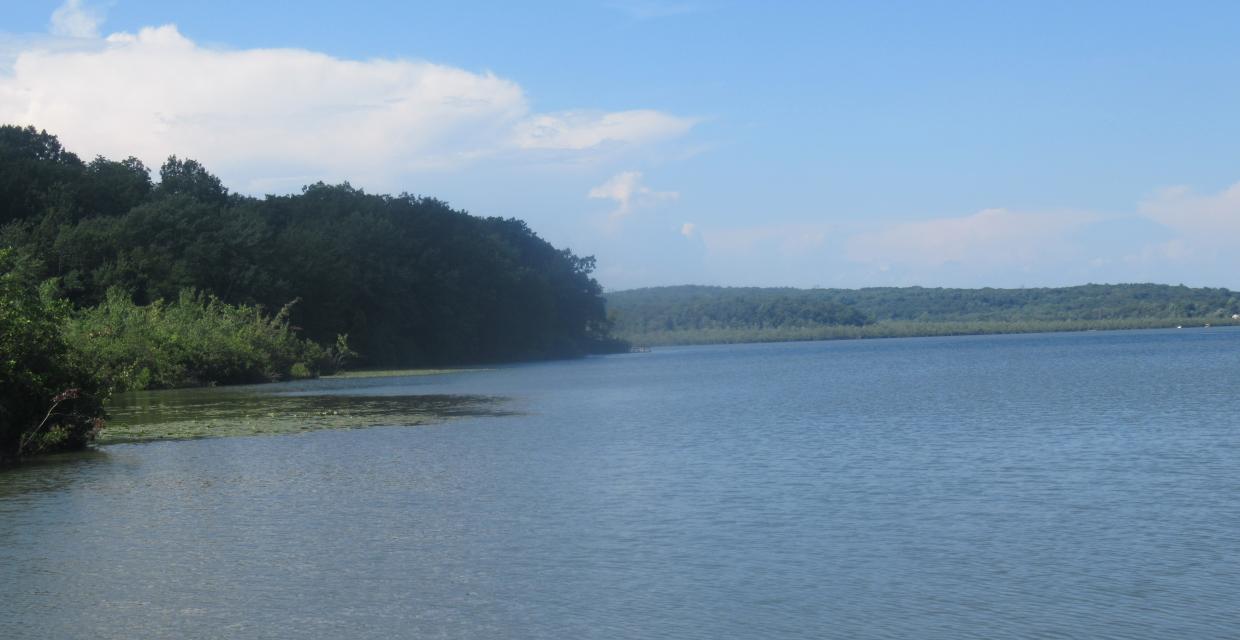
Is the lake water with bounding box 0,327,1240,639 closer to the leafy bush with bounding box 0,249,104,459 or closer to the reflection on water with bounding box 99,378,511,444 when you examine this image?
the leafy bush with bounding box 0,249,104,459

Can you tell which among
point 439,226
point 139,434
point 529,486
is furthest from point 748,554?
point 439,226

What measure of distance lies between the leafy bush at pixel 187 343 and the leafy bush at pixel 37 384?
19868mm

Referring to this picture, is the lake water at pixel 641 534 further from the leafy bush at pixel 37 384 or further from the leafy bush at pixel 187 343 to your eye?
the leafy bush at pixel 187 343

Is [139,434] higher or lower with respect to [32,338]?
lower

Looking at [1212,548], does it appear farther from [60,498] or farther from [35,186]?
[35,186]

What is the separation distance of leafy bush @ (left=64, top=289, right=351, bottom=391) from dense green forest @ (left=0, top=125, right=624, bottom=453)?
11 cm

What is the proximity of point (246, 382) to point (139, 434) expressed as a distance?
3322cm

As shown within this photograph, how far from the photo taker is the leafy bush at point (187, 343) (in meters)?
51.9

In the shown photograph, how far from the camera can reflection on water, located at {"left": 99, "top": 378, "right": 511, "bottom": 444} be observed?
31.7m

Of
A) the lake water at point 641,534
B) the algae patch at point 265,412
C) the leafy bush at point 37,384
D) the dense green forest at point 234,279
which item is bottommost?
the lake water at point 641,534

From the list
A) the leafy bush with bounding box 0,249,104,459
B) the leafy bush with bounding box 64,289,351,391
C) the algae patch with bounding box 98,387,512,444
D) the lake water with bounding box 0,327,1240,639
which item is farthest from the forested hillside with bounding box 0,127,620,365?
the lake water with bounding box 0,327,1240,639

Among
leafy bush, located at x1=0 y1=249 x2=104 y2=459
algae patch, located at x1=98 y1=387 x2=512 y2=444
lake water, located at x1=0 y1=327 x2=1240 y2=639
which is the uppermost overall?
leafy bush, located at x1=0 y1=249 x2=104 y2=459

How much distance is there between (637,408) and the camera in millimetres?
39188

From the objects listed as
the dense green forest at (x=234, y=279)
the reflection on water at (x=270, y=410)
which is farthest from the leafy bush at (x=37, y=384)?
the reflection on water at (x=270, y=410)
